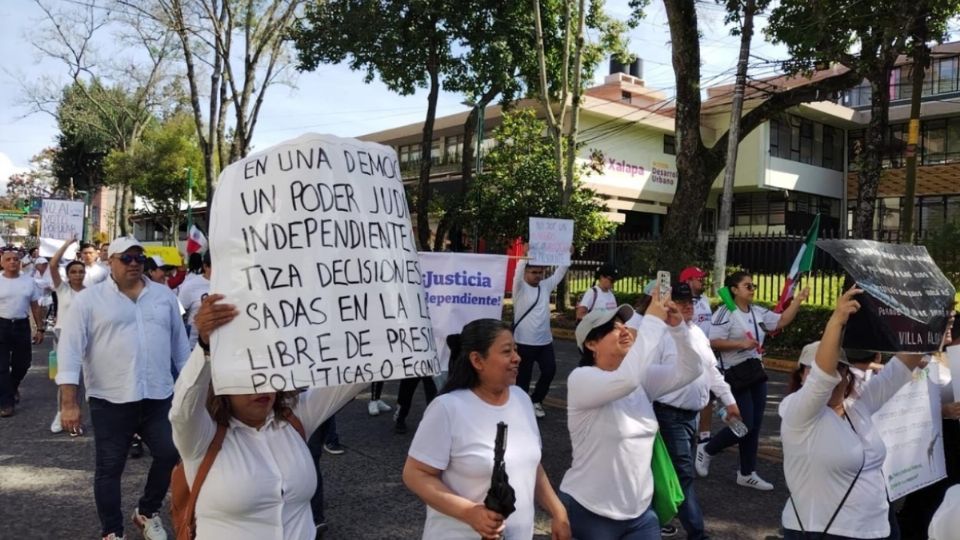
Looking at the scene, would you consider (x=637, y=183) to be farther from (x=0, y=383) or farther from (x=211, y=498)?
(x=211, y=498)

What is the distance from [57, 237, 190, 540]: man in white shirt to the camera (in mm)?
4375

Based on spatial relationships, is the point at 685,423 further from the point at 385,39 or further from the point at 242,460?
the point at 385,39

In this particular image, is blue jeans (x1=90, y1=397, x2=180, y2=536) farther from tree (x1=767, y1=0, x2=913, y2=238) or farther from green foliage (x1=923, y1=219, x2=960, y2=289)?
green foliage (x1=923, y1=219, x2=960, y2=289)

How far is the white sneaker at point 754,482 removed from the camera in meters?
5.85

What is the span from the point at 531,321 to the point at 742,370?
101 inches

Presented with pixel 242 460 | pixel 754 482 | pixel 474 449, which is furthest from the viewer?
pixel 754 482

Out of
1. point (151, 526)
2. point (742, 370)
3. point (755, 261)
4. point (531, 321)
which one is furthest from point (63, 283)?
point (755, 261)

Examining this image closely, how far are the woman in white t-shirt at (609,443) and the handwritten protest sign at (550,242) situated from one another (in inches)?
200

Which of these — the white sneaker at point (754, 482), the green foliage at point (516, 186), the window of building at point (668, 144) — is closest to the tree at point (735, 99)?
the green foliage at point (516, 186)

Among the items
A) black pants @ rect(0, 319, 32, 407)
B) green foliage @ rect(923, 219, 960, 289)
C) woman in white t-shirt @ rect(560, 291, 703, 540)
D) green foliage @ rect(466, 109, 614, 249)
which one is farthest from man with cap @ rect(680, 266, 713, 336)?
green foliage @ rect(466, 109, 614, 249)

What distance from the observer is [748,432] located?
5.93 m

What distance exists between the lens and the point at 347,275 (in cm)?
237

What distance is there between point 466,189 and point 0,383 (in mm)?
16395

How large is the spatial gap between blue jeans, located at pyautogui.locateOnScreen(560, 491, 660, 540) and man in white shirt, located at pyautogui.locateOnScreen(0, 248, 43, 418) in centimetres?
716
